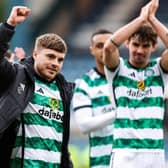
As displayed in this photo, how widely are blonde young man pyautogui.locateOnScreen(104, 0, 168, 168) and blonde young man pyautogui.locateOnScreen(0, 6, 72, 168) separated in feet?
1.65

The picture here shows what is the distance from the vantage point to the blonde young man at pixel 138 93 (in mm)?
8094

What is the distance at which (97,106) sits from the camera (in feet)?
32.0

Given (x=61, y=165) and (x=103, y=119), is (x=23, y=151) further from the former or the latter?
(x=103, y=119)

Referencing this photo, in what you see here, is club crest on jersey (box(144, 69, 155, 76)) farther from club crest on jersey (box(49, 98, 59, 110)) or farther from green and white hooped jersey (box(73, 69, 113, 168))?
green and white hooped jersey (box(73, 69, 113, 168))

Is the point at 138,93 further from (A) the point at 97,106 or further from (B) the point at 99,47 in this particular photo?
(B) the point at 99,47

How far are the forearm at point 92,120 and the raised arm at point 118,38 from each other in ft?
3.69

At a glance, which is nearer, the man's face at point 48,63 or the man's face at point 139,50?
the man's face at point 48,63

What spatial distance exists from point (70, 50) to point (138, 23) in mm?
9235

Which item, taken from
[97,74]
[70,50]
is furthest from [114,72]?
[70,50]

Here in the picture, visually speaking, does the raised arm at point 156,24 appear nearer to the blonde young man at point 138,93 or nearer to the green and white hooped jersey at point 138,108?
the blonde young man at point 138,93

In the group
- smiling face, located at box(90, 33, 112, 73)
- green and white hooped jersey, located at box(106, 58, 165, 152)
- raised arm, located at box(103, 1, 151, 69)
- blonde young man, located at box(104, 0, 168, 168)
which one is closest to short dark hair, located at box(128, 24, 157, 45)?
blonde young man, located at box(104, 0, 168, 168)

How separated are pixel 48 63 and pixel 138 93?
931 mm

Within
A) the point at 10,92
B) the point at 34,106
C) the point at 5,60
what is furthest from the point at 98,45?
the point at 5,60

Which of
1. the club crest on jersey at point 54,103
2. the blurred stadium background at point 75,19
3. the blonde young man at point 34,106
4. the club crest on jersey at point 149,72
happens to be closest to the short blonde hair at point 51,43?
the blonde young man at point 34,106
